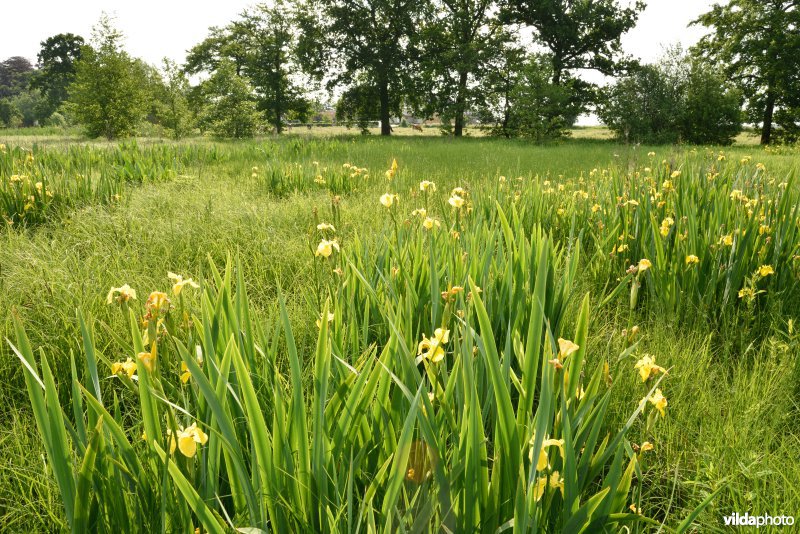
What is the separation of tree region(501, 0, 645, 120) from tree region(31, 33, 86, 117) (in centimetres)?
5174

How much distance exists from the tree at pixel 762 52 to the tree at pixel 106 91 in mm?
27869

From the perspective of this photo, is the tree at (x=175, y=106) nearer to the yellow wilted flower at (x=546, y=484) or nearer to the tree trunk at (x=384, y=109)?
the tree trunk at (x=384, y=109)

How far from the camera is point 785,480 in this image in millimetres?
1047

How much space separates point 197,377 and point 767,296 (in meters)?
2.32

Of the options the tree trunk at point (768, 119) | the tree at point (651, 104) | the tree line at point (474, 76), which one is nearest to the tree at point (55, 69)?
the tree line at point (474, 76)

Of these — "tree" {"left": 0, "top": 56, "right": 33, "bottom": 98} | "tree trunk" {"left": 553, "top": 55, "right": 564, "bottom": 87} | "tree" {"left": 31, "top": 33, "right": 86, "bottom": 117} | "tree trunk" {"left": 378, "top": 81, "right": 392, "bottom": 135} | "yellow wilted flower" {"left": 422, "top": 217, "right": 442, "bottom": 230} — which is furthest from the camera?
"tree" {"left": 0, "top": 56, "right": 33, "bottom": 98}

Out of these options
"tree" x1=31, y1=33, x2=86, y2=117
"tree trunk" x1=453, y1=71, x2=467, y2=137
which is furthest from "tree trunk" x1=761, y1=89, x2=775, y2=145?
"tree" x1=31, y1=33, x2=86, y2=117

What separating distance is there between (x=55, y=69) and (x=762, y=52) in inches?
2530

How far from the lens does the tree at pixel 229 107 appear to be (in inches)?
820

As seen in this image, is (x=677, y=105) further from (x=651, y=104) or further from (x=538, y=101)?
(x=538, y=101)

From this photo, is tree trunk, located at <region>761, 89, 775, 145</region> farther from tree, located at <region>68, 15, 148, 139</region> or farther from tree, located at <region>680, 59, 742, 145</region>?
tree, located at <region>68, 15, 148, 139</region>

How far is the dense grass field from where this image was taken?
80cm

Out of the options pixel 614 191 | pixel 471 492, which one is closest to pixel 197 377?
pixel 471 492

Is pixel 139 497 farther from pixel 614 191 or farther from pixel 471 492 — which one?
pixel 614 191
